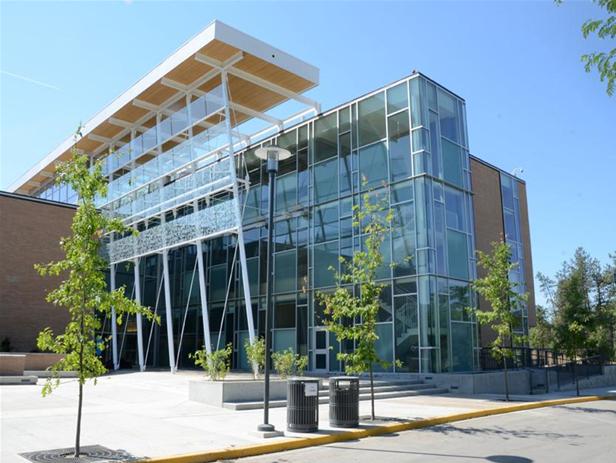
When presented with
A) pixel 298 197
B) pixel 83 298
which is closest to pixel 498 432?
pixel 83 298

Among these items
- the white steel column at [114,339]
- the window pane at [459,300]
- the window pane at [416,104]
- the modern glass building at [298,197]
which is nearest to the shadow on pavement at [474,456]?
the modern glass building at [298,197]

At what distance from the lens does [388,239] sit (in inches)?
940

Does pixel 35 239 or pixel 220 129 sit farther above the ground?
pixel 220 129

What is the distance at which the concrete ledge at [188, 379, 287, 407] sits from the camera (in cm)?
1523

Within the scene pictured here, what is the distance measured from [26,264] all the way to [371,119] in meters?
21.9

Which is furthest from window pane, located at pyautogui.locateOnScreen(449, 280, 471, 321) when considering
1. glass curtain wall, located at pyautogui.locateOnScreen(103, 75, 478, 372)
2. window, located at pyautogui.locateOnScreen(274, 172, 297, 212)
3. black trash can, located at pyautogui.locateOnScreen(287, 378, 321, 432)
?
black trash can, located at pyautogui.locateOnScreen(287, 378, 321, 432)

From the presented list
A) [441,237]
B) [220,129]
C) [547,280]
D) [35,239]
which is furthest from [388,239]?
[547,280]

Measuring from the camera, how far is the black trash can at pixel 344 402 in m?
12.1

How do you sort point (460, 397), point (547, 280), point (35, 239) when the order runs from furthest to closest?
point (547, 280) < point (35, 239) < point (460, 397)

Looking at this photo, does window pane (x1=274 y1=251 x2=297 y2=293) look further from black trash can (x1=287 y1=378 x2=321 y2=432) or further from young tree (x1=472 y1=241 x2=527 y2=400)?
black trash can (x1=287 y1=378 x2=321 y2=432)

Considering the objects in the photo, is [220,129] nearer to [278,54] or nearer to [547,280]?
[278,54]

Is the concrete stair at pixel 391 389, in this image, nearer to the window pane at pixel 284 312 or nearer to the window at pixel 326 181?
the window pane at pixel 284 312

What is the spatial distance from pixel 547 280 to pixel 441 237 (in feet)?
118

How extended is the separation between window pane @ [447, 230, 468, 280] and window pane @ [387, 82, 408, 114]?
606 centimetres
